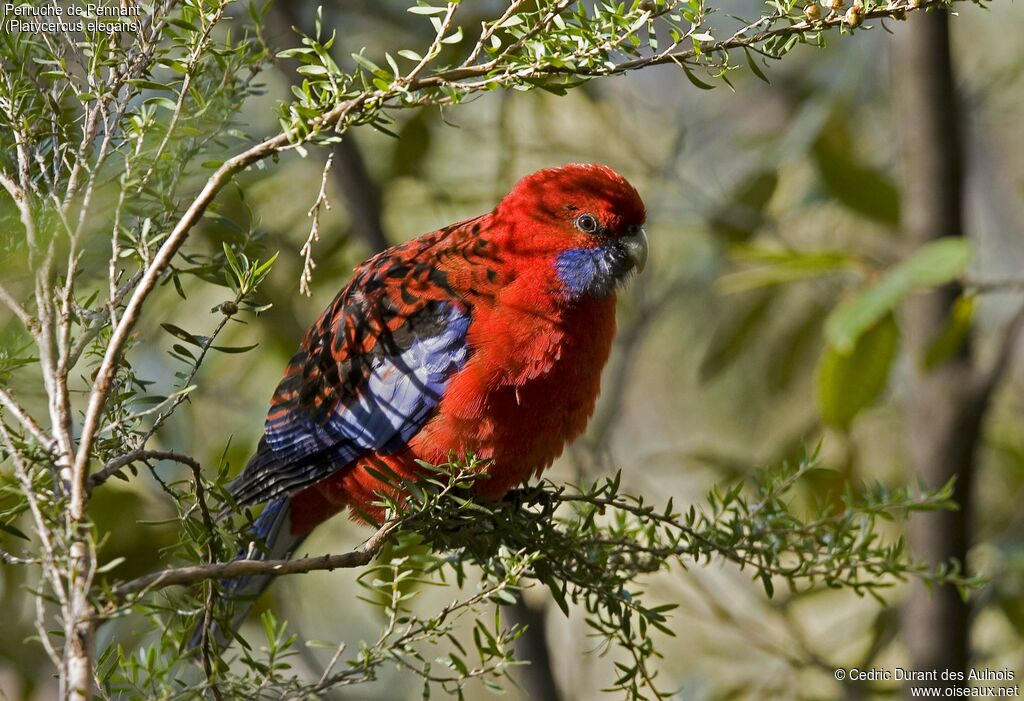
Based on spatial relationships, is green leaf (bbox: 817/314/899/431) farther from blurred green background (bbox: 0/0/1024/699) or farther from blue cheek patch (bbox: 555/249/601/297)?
blue cheek patch (bbox: 555/249/601/297)

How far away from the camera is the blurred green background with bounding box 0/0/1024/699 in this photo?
11.3 feet

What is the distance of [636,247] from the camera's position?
8.55ft

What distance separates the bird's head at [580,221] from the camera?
8.26 ft

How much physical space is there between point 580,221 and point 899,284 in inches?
33.5

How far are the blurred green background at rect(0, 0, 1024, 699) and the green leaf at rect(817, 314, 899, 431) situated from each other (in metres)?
0.41

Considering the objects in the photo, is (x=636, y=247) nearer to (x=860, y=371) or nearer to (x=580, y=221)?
(x=580, y=221)

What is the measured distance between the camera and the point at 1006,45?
5871mm

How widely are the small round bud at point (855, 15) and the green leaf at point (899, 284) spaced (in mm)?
1384

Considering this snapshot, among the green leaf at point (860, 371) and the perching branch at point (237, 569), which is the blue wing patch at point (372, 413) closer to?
the perching branch at point (237, 569)

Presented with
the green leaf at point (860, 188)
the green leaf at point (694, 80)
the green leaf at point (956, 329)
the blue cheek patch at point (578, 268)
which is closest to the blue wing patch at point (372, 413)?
the blue cheek patch at point (578, 268)

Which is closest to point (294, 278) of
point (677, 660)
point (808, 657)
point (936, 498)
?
point (808, 657)

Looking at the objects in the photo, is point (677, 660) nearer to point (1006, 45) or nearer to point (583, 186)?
point (583, 186)

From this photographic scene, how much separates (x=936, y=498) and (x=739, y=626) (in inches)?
64.2

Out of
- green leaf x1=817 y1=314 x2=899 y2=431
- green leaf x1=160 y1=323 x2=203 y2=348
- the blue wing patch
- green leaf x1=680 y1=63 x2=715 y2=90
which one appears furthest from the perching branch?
green leaf x1=817 y1=314 x2=899 y2=431
